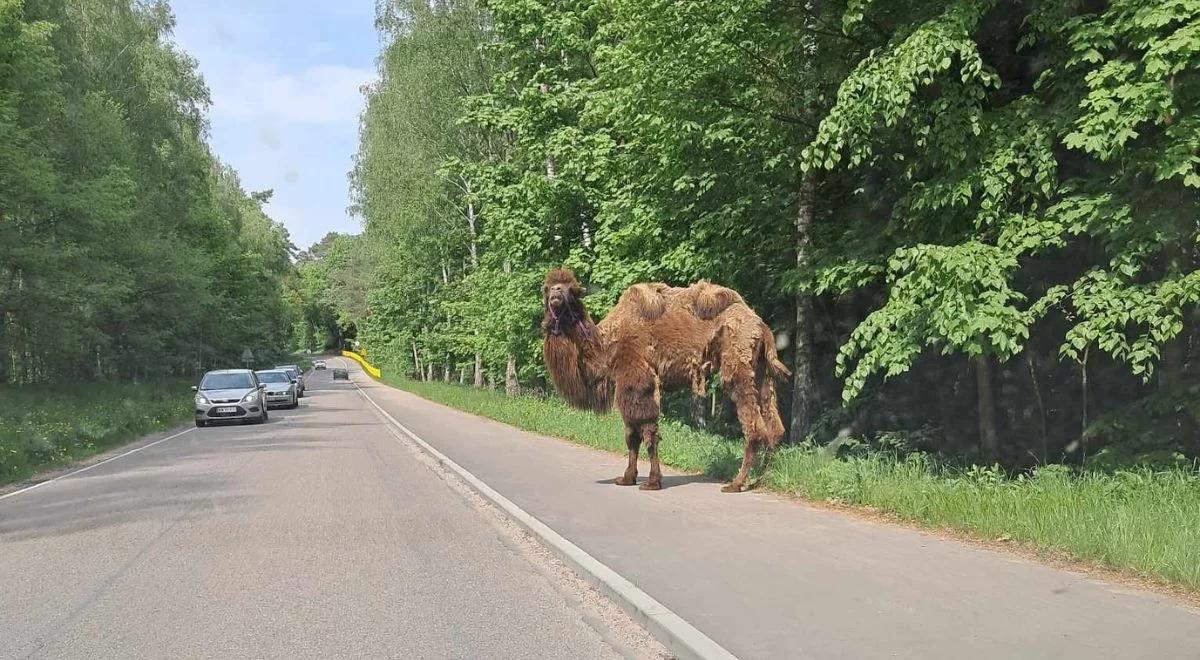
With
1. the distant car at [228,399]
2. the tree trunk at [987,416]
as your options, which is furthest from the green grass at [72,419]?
the tree trunk at [987,416]

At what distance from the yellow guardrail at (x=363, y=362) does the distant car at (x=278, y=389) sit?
6121cm

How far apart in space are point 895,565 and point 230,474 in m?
11.4

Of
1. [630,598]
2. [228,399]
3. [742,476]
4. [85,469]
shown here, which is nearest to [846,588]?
[630,598]

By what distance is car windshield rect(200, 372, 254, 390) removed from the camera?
28.5m

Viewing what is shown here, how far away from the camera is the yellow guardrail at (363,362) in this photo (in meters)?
106

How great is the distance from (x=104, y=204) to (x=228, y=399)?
370 inches

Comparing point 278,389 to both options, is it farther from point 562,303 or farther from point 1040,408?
point 1040,408

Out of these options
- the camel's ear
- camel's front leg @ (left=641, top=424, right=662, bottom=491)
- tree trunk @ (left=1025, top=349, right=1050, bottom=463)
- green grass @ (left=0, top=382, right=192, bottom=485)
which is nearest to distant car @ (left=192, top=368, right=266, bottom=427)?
green grass @ (left=0, top=382, right=192, bottom=485)

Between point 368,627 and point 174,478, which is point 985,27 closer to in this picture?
point 368,627

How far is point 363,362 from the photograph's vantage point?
126 meters

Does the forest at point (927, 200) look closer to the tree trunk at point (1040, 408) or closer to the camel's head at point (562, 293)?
the tree trunk at point (1040, 408)

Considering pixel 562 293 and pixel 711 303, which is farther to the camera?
pixel 711 303

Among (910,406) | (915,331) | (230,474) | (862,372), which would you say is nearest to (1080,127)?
(915,331)

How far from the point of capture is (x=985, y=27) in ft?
35.8
